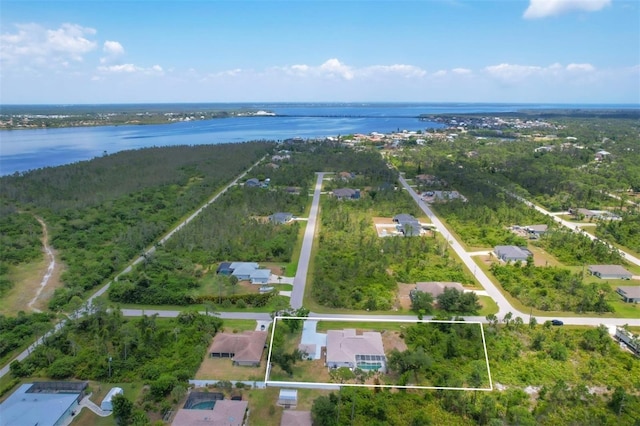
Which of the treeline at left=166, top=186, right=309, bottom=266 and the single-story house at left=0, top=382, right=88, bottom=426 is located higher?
the treeline at left=166, top=186, right=309, bottom=266

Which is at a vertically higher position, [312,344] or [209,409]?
[312,344]

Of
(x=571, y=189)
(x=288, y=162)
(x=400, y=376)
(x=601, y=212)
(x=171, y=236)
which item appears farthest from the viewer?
(x=288, y=162)

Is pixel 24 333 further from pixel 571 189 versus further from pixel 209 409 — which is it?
pixel 571 189

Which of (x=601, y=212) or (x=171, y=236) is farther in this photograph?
(x=601, y=212)

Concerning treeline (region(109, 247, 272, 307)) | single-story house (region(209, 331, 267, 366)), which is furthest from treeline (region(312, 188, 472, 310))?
single-story house (region(209, 331, 267, 366))

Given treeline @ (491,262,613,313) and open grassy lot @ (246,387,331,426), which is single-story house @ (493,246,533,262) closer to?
treeline @ (491,262,613,313)

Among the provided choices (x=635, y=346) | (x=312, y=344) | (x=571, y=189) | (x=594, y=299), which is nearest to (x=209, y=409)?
(x=312, y=344)

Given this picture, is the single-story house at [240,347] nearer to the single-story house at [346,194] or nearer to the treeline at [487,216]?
the treeline at [487,216]
